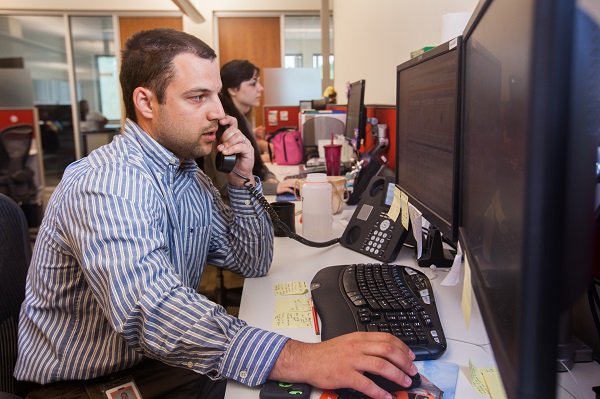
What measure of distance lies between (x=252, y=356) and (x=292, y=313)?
0.26 m

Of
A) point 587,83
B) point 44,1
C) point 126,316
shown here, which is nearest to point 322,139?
point 126,316

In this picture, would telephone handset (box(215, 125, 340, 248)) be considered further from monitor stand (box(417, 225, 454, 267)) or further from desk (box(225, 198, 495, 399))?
monitor stand (box(417, 225, 454, 267))

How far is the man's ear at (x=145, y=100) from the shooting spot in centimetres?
112

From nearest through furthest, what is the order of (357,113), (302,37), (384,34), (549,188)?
(549,188) < (357,113) < (384,34) < (302,37)

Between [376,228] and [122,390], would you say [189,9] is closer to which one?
[376,228]

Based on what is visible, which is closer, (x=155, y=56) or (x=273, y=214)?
(x=155, y=56)

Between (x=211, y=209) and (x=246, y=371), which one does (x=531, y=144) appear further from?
(x=211, y=209)

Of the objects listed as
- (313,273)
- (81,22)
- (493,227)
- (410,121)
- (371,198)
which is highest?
(81,22)

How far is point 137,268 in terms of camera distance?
0.83 meters

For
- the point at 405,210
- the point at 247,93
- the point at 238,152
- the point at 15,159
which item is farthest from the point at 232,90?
the point at 405,210

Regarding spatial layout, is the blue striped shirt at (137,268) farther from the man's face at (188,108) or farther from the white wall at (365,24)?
the white wall at (365,24)

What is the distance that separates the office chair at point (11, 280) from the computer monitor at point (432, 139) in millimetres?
927

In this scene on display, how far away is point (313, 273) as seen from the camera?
4.12 feet

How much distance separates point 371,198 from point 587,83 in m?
1.17
